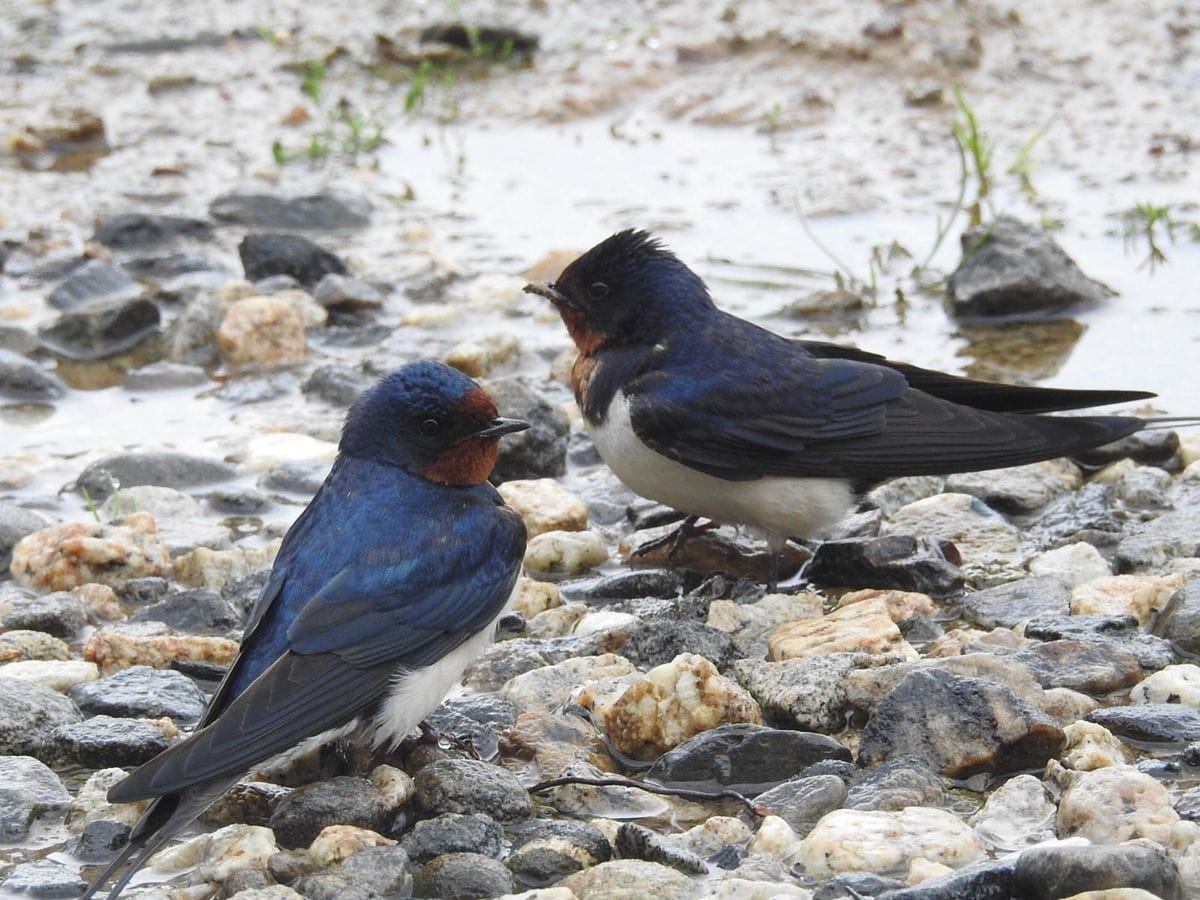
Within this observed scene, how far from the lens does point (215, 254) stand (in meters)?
7.07

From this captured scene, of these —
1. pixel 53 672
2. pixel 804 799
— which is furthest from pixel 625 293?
pixel 804 799

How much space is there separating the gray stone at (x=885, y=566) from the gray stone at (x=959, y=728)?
94cm

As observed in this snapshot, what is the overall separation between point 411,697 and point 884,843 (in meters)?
0.96

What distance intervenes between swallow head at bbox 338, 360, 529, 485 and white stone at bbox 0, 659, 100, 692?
2.41ft

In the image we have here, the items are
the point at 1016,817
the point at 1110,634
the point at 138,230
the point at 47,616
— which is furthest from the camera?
the point at 138,230

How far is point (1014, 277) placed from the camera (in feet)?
20.0

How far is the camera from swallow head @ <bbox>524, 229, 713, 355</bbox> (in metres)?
4.82

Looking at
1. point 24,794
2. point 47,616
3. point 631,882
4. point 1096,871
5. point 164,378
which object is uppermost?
point 1096,871

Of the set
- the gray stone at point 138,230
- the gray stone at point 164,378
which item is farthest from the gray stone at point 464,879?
the gray stone at point 138,230

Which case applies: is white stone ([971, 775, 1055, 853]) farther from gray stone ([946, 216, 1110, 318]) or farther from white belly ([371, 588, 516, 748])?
gray stone ([946, 216, 1110, 318])

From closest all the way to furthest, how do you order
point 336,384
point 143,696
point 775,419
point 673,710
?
point 673,710
point 143,696
point 775,419
point 336,384

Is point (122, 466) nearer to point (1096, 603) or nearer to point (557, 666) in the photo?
point (557, 666)

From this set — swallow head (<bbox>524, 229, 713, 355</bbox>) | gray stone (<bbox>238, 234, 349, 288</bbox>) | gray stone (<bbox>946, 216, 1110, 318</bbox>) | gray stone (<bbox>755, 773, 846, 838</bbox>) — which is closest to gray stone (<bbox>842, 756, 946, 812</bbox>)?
gray stone (<bbox>755, 773, 846, 838</bbox>)

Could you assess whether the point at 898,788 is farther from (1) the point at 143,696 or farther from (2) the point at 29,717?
(2) the point at 29,717
